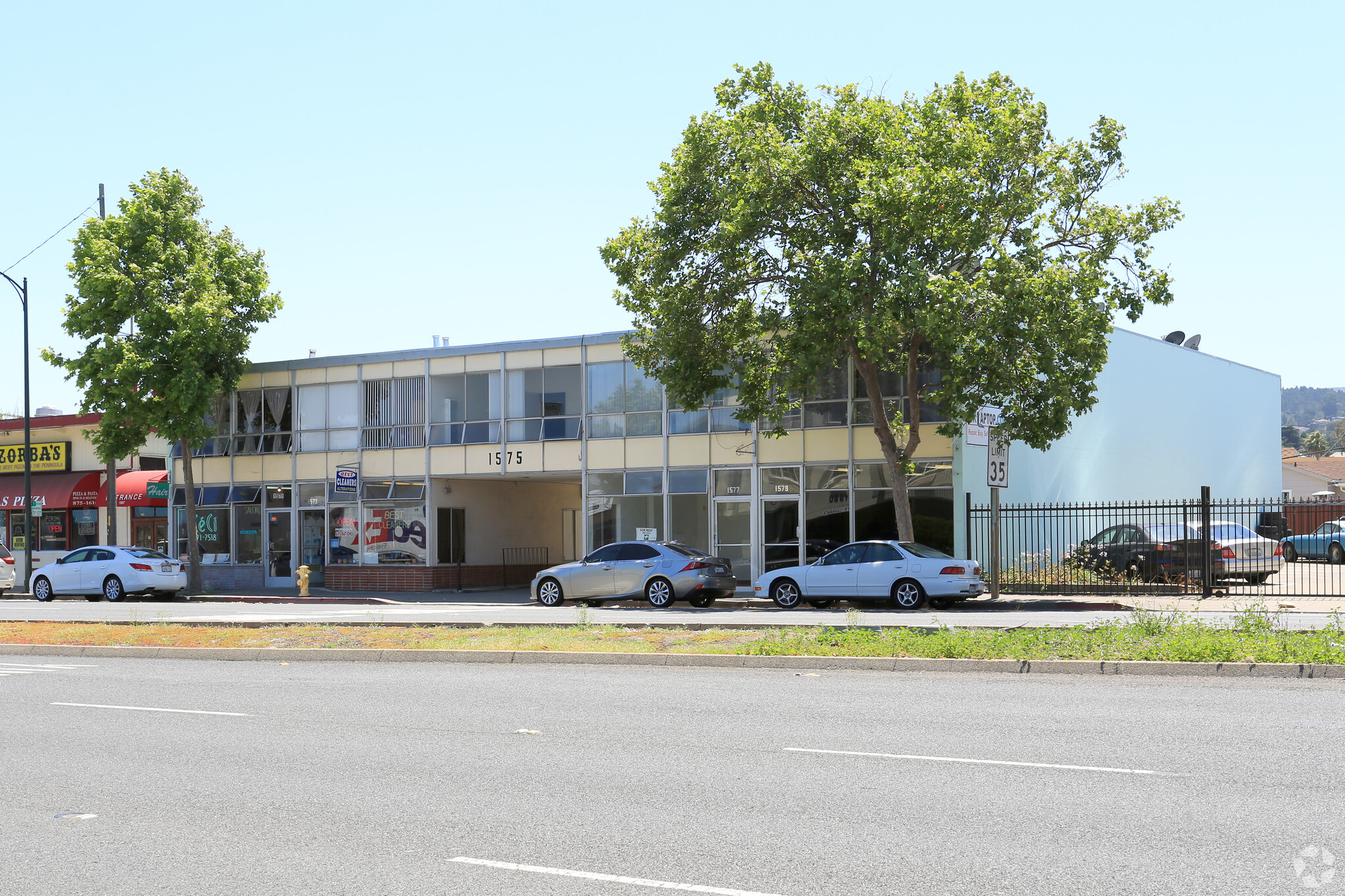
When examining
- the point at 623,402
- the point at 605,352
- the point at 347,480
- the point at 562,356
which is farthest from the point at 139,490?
the point at 623,402

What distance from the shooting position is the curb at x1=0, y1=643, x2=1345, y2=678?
1242cm

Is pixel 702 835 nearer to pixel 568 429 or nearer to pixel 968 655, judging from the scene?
pixel 968 655

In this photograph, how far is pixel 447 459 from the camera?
1341 inches

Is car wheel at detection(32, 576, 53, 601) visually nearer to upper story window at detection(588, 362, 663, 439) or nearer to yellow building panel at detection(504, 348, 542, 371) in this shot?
yellow building panel at detection(504, 348, 542, 371)

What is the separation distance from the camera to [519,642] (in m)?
16.4

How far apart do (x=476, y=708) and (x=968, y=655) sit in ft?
18.1

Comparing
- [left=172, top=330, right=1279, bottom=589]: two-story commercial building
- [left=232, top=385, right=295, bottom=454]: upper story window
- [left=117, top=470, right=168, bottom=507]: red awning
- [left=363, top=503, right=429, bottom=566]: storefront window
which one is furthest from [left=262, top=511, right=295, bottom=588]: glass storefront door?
[left=117, top=470, right=168, bottom=507]: red awning

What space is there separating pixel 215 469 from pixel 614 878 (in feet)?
113

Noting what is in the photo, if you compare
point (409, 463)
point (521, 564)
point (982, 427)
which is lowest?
point (521, 564)

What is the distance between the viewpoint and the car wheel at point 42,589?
32588 mm

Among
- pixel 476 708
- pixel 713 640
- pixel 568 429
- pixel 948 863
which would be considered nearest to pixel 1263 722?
pixel 948 863

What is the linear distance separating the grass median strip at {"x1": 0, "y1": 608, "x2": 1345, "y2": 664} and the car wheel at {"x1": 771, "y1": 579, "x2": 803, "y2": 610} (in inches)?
266

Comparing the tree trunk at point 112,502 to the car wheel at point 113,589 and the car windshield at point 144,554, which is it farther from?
the car windshield at point 144,554

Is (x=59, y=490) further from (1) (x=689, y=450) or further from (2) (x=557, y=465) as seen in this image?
(1) (x=689, y=450)
